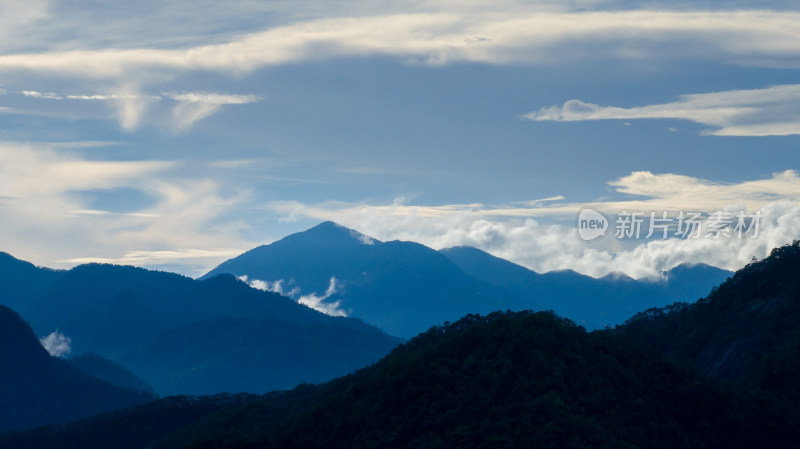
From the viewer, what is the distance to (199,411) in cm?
19362

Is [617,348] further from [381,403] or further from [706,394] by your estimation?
[381,403]

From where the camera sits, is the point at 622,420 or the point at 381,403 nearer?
the point at 622,420

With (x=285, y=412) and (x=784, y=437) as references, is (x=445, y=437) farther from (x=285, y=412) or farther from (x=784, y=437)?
(x=285, y=412)

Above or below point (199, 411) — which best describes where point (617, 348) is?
above

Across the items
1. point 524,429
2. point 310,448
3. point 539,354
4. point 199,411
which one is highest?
point 539,354

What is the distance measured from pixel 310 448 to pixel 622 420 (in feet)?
127

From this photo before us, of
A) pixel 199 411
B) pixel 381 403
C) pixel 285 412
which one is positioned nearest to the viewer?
pixel 381 403

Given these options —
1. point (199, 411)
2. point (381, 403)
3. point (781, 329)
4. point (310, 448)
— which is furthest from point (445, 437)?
point (199, 411)

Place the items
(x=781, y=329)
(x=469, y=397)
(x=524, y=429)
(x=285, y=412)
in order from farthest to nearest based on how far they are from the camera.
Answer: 1. (x=285, y=412)
2. (x=781, y=329)
3. (x=469, y=397)
4. (x=524, y=429)

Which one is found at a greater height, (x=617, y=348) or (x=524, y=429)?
(x=617, y=348)

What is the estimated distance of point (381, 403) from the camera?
339 ft

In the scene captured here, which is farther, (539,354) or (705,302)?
(705,302)

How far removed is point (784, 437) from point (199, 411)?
133260 millimetres

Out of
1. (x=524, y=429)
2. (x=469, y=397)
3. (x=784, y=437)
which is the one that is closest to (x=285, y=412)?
(x=469, y=397)
